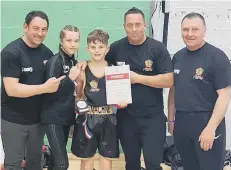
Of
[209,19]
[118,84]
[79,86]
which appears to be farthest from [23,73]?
[209,19]

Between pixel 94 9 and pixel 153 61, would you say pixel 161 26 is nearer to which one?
pixel 94 9

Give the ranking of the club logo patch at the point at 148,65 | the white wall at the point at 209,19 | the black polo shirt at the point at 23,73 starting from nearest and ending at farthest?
the black polo shirt at the point at 23,73 < the club logo patch at the point at 148,65 < the white wall at the point at 209,19

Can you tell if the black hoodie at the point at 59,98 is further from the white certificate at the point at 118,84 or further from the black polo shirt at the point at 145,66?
the black polo shirt at the point at 145,66

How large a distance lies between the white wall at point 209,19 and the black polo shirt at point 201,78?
1.29m

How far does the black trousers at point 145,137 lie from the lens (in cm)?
292

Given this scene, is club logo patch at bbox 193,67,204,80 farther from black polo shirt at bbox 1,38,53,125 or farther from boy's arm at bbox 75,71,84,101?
black polo shirt at bbox 1,38,53,125

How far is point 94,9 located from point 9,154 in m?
2.11

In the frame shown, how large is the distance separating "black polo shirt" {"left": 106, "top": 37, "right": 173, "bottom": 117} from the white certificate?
12cm

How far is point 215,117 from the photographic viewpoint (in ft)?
8.44

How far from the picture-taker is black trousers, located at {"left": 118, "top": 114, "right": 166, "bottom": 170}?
2918mm

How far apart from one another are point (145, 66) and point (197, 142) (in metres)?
0.74

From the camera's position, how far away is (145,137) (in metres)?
2.93

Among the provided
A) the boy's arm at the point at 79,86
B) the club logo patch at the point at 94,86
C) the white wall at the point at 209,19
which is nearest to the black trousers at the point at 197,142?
the club logo patch at the point at 94,86

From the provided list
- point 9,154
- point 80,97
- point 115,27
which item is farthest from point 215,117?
point 115,27
